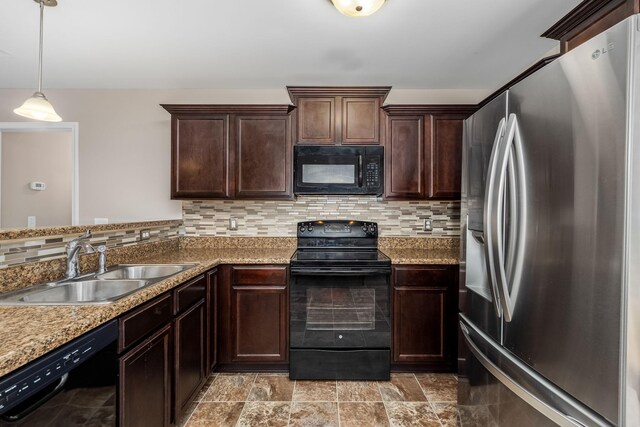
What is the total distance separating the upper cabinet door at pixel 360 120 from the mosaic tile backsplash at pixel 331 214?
22.7 inches

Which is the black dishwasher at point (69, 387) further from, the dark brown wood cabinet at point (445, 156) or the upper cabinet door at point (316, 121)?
the dark brown wood cabinet at point (445, 156)

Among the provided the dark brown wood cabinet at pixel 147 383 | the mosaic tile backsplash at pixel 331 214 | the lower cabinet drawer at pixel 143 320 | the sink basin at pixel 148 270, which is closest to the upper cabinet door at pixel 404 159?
the mosaic tile backsplash at pixel 331 214

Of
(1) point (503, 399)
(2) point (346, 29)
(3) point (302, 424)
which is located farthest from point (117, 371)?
(2) point (346, 29)

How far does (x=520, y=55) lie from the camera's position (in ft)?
7.61

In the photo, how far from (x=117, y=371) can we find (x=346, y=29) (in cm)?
215

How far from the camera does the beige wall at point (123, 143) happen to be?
9.86 ft

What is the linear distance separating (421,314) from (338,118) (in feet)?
5.60

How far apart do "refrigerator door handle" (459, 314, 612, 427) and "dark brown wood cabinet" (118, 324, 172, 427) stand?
1.54m

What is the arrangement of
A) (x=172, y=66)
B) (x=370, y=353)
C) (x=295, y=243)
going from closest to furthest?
(x=370, y=353), (x=172, y=66), (x=295, y=243)

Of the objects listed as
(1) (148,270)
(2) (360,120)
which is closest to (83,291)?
(1) (148,270)

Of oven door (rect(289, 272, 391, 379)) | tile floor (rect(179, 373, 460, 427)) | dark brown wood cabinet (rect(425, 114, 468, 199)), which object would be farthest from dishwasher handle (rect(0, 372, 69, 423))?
dark brown wood cabinet (rect(425, 114, 468, 199))

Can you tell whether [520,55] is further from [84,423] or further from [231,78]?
[84,423]

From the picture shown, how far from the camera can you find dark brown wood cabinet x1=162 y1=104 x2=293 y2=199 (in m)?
2.61

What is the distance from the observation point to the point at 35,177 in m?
3.66
